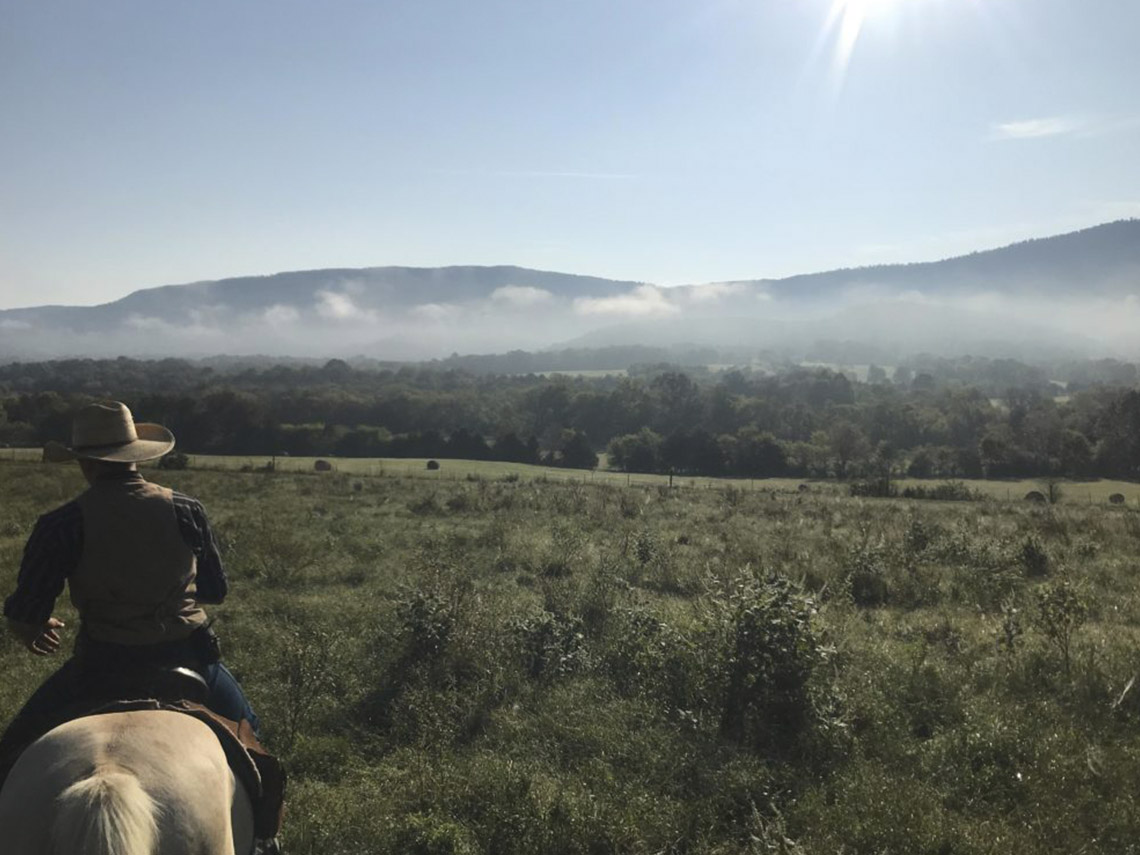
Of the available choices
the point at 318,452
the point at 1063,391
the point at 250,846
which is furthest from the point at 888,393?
the point at 250,846

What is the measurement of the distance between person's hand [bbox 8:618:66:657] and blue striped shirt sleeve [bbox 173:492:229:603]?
0.76 m

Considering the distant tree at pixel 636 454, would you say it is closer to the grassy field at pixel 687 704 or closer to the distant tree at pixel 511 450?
the distant tree at pixel 511 450

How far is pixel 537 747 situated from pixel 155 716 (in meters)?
4.19

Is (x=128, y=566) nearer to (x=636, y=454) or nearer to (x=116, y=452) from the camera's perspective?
(x=116, y=452)

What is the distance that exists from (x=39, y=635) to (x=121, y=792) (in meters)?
1.85

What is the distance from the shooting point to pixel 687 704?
302 inches

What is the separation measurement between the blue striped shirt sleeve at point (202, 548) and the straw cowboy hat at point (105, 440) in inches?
13.6

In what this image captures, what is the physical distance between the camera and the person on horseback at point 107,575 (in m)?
4.02

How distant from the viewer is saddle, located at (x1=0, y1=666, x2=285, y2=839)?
382 cm

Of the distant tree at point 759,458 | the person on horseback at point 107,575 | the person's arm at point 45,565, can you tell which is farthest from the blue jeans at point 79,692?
the distant tree at point 759,458

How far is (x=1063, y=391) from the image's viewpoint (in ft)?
602

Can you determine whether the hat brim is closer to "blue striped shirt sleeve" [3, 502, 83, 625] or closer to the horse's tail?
"blue striped shirt sleeve" [3, 502, 83, 625]

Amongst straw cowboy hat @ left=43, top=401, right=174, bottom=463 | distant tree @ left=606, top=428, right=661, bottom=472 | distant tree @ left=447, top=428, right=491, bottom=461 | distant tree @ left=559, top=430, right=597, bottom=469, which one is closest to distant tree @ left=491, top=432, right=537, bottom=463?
distant tree @ left=447, top=428, right=491, bottom=461

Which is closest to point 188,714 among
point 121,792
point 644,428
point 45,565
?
point 121,792
